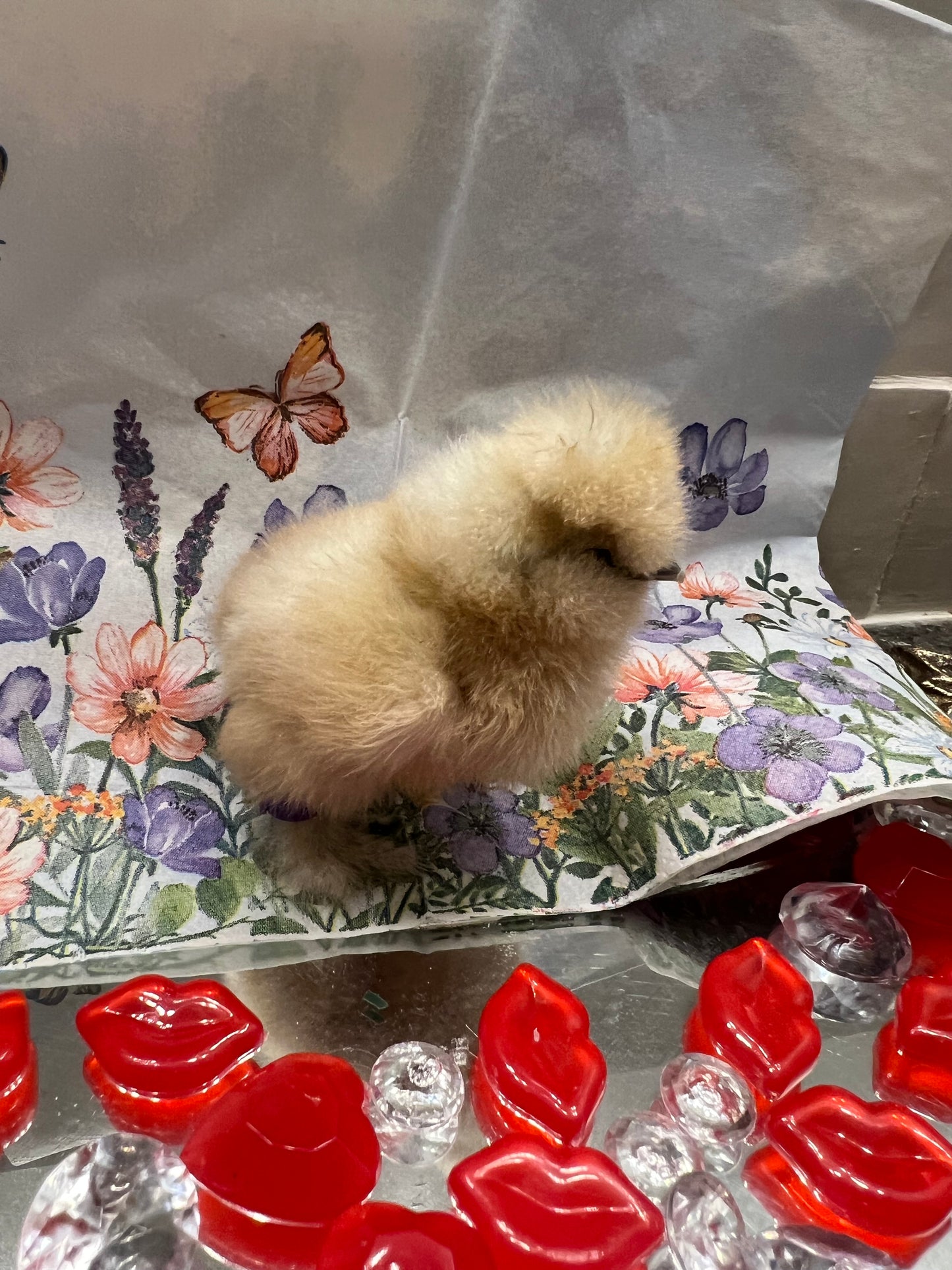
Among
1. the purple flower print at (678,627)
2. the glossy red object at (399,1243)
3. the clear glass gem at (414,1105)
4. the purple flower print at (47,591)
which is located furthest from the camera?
the purple flower print at (678,627)

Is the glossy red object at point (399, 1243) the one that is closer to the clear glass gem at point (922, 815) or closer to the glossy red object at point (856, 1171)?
the glossy red object at point (856, 1171)

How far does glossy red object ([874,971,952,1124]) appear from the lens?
59cm

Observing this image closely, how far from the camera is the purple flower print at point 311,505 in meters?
0.84

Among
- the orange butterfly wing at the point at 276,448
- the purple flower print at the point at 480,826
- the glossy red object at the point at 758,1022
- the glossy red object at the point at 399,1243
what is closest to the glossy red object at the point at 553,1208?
the glossy red object at the point at 399,1243

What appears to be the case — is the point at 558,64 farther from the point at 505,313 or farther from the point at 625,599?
the point at 625,599

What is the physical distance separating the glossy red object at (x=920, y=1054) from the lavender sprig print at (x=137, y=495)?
655 millimetres

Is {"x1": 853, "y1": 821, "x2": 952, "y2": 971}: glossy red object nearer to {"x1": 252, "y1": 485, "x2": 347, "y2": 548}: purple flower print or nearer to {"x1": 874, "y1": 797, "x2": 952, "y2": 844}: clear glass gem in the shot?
{"x1": 874, "y1": 797, "x2": 952, "y2": 844}: clear glass gem

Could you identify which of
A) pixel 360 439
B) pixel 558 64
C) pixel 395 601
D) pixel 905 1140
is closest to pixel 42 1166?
pixel 395 601

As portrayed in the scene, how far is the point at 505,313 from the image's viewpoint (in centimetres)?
81

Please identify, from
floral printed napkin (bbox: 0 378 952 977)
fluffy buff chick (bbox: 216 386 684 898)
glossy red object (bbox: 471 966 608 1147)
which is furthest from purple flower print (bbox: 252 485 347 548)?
glossy red object (bbox: 471 966 608 1147)

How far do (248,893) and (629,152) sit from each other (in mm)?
673

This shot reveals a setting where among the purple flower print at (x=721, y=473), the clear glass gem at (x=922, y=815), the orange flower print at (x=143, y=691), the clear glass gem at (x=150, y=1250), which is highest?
the purple flower print at (x=721, y=473)

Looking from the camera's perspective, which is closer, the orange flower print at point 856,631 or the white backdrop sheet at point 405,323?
the white backdrop sheet at point 405,323

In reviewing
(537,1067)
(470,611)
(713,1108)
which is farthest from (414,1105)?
(470,611)
